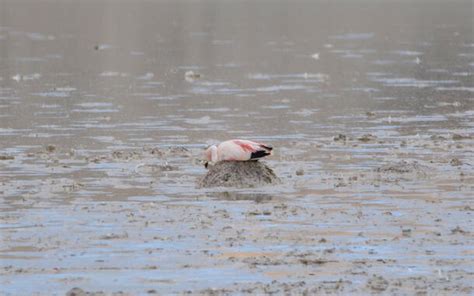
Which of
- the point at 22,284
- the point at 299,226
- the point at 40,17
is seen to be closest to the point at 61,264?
the point at 22,284

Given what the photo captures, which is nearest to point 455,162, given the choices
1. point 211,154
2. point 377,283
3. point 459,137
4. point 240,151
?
point 459,137

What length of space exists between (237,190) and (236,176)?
50 centimetres

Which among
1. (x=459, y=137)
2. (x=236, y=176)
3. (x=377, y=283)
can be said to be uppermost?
(x=459, y=137)

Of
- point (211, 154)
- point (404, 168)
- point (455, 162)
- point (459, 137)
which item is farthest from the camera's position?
point (459, 137)

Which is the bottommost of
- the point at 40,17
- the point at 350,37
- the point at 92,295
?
the point at 92,295

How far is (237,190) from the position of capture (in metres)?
19.7

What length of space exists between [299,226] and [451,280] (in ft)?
11.5

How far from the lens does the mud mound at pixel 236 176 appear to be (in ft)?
66.0

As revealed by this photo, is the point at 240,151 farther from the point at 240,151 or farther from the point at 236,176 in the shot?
the point at 236,176

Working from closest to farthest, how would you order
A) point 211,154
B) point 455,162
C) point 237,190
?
point 237,190
point 211,154
point 455,162

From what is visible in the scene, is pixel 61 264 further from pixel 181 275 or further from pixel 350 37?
pixel 350 37

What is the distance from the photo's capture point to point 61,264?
47.8 ft

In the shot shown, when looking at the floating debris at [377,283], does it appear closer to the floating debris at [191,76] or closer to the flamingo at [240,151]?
the flamingo at [240,151]

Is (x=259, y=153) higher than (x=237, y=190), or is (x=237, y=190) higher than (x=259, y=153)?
(x=259, y=153)
